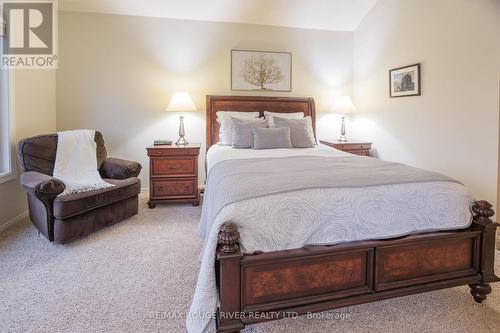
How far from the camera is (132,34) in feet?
13.6

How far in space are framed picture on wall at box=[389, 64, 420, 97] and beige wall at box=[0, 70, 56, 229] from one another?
177 inches

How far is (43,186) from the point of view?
2.50 metres

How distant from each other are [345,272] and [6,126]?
11.3 ft

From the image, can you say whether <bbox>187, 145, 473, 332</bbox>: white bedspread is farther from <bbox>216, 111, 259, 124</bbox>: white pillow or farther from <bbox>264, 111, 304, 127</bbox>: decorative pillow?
<bbox>216, 111, 259, 124</bbox>: white pillow

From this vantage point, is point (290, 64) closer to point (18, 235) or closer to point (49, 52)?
point (49, 52)

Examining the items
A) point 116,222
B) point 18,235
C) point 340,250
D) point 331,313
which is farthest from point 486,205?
point 18,235

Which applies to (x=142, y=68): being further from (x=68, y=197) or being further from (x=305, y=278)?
(x=305, y=278)

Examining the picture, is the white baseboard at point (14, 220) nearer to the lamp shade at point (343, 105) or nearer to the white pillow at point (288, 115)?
the white pillow at point (288, 115)

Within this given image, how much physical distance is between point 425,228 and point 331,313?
0.76 meters

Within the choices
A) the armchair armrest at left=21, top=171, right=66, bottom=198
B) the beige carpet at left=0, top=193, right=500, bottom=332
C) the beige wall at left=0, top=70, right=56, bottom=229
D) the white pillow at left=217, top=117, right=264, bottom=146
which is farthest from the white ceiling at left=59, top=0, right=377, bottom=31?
the beige carpet at left=0, top=193, right=500, bottom=332

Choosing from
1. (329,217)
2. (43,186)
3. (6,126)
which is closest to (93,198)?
(43,186)

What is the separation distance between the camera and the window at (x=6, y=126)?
3.02 m

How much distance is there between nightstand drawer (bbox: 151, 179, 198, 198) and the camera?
3.75 m

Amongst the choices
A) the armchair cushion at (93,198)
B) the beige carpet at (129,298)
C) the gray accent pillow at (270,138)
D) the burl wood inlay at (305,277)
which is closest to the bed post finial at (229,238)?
the burl wood inlay at (305,277)
